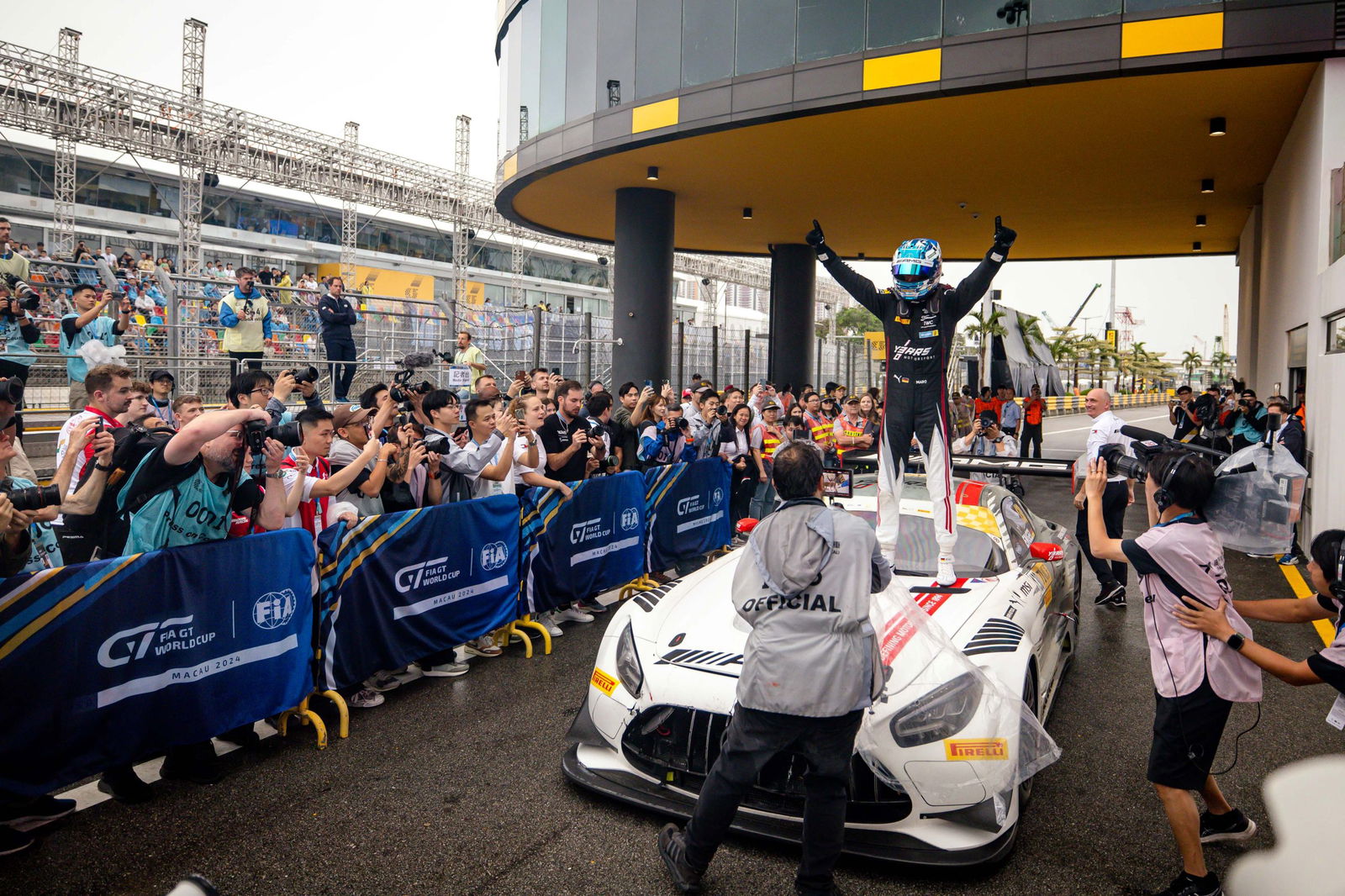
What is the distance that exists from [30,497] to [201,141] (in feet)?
94.5

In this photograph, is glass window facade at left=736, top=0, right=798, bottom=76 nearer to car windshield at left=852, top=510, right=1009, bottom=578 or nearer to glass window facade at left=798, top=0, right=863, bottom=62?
glass window facade at left=798, top=0, right=863, bottom=62

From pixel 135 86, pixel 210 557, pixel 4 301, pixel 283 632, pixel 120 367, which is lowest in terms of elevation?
pixel 283 632

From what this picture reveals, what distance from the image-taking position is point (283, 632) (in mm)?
4770

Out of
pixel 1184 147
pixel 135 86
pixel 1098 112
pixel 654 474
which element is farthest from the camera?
pixel 135 86

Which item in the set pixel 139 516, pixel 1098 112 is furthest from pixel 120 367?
pixel 1098 112

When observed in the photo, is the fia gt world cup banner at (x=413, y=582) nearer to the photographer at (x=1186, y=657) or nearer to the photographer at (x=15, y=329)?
the photographer at (x=1186, y=657)

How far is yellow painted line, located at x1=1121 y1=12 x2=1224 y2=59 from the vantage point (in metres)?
9.30

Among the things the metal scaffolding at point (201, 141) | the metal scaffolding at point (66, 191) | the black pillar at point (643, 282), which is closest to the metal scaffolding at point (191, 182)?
the metal scaffolding at point (201, 141)

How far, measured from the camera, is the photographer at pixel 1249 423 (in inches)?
502

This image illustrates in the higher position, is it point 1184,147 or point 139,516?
point 1184,147

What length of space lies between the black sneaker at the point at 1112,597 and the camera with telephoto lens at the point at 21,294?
38.3ft

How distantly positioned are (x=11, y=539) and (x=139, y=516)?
60 cm

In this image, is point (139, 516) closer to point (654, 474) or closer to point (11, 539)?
point (11, 539)

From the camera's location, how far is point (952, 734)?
351 centimetres
